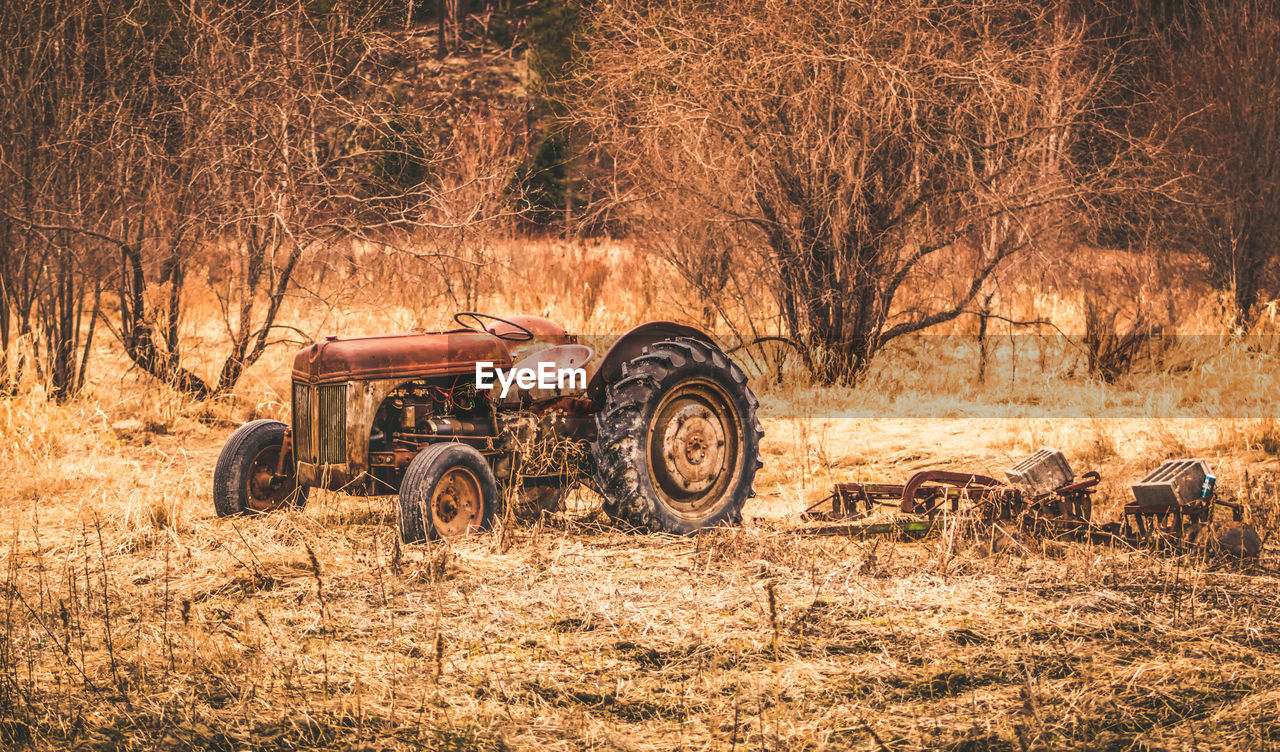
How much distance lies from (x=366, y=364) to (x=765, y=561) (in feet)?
6.34

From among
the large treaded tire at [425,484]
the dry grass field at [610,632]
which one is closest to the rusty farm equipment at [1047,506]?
the dry grass field at [610,632]

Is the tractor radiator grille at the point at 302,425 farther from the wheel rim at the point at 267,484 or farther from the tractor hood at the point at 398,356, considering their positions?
the wheel rim at the point at 267,484

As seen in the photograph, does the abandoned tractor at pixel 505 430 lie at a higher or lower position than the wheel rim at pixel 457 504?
higher

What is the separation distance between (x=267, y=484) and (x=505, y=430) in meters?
1.23

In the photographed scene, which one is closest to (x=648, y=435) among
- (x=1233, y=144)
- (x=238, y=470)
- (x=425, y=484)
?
(x=425, y=484)

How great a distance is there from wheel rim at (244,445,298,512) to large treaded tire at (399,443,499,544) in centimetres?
96

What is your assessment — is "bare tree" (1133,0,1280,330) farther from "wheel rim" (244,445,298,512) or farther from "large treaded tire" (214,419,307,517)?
"large treaded tire" (214,419,307,517)

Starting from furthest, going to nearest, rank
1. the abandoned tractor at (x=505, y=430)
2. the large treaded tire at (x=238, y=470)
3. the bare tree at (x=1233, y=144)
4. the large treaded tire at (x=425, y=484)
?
the bare tree at (x=1233, y=144) → the large treaded tire at (x=238, y=470) → the abandoned tractor at (x=505, y=430) → the large treaded tire at (x=425, y=484)

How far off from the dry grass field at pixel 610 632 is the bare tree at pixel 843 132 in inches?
127

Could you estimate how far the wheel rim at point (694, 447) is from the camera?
18.9ft

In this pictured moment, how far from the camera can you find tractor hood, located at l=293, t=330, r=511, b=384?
5.52m

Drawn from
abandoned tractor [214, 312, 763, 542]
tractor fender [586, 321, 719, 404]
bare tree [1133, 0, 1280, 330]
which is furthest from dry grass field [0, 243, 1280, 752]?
bare tree [1133, 0, 1280, 330]

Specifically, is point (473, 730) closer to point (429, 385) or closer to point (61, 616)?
point (61, 616)

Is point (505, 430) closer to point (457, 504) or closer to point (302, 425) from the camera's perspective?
point (457, 504)
